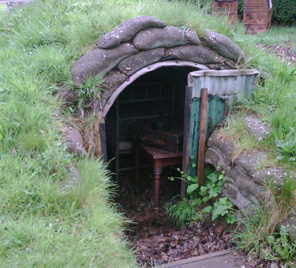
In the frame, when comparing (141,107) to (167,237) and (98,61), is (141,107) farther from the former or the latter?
(167,237)

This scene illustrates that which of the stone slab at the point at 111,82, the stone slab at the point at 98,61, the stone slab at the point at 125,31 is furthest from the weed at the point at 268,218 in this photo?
the stone slab at the point at 125,31

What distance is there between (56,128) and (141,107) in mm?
3247

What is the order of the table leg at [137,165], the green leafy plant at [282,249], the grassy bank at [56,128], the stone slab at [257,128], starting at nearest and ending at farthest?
the grassy bank at [56,128] → the green leafy plant at [282,249] → the stone slab at [257,128] → the table leg at [137,165]

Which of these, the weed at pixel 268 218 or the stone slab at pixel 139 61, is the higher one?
the stone slab at pixel 139 61

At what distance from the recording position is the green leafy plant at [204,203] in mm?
4074

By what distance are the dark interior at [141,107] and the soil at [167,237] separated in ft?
3.53

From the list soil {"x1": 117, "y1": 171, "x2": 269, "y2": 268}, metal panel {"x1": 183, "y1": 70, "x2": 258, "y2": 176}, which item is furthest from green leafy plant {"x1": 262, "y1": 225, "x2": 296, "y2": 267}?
metal panel {"x1": 183, "y1": 70, "x2": 258, "y2": 176}

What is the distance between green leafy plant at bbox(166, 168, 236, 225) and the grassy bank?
0.88 metres

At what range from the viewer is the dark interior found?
21.1ft

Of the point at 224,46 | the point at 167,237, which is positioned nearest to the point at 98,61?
the point at 224,46

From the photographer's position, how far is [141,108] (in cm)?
672

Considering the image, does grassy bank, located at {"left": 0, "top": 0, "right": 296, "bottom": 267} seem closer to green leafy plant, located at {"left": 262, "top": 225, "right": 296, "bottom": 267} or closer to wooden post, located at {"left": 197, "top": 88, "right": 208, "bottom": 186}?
wooden post, located at {"left": 197, "top": 88, "right": 208, "bottom": 186}

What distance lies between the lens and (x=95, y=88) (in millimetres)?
4172

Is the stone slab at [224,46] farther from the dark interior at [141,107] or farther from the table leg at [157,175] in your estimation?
the table leg at [157,175]
